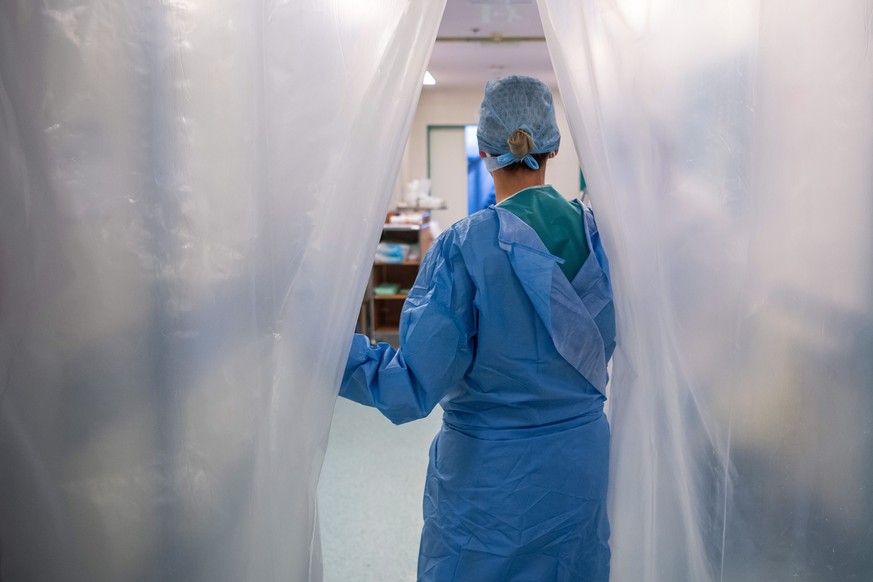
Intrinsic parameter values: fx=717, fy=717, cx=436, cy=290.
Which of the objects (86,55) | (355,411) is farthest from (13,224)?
(355,411)

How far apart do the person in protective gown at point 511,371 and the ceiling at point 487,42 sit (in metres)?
2.60

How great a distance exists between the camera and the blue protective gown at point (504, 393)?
48.3 inches

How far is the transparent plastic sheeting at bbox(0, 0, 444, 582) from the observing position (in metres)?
1.07

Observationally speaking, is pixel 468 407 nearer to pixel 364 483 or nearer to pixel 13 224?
pixel 13 224

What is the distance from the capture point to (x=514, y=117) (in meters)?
1.33

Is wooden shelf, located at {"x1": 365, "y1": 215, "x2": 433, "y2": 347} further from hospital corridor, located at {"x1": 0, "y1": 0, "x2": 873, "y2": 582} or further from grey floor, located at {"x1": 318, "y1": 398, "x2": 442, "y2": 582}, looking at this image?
hospital corridor, located at {"x1": 0, "y1": 0, "x2": 873, "y2": 582}

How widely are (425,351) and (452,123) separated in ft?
21.5

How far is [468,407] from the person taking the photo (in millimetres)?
1314

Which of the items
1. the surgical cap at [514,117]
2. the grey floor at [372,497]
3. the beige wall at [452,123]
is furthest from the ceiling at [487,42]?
the surgical cap at [514,117]

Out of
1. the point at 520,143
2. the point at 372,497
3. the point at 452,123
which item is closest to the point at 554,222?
the point at 520,143

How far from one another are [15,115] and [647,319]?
3.41 ft

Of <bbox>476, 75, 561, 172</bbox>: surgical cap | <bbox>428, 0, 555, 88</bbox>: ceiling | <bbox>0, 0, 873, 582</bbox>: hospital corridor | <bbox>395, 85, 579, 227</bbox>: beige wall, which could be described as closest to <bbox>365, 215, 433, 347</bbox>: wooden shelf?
<bbox>428, 0, 555, 88</bbox>: ceiling

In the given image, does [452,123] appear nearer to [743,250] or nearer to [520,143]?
[520,143]

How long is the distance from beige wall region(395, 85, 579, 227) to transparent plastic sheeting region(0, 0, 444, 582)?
6257 mm
